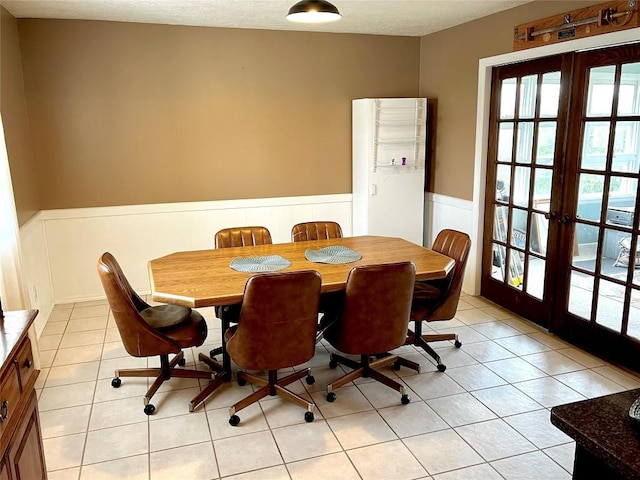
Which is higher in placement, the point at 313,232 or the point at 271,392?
the point at 313,232

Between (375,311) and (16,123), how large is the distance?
3208 millimetres

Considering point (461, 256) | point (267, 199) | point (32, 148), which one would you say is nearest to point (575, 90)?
point (461, 256)

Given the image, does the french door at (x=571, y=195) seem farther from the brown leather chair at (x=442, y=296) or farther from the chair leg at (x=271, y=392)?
the chair leg at (x=271, y=392)

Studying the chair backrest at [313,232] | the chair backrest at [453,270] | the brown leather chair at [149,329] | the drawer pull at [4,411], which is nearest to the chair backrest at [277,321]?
the brown leather chair at [149,329]

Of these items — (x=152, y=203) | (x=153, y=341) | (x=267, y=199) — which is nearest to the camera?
→ (x=153, y=341)

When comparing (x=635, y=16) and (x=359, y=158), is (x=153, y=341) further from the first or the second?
(x=635, y=16)

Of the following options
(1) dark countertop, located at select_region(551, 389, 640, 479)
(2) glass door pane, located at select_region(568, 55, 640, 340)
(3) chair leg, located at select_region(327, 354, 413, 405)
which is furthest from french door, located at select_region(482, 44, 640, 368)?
(1) dark countertop, located at select_region(551, 389, 640, 479)

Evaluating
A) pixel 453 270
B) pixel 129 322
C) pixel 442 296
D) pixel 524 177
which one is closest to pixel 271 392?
pixel 129 322

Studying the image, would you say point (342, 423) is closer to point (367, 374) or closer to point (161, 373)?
point (367, 374)

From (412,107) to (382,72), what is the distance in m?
0.58

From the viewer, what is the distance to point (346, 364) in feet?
10.6

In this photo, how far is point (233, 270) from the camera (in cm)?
301

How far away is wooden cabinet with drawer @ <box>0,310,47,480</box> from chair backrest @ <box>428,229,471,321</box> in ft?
7.40

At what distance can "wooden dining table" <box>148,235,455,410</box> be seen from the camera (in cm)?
261
